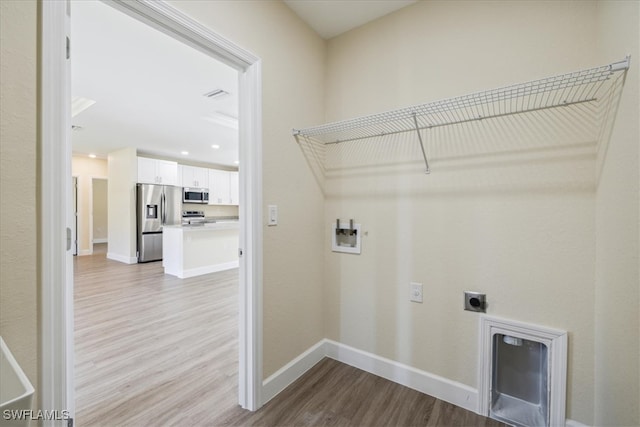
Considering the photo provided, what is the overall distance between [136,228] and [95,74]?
167 inches

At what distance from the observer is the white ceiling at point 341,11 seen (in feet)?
5.91

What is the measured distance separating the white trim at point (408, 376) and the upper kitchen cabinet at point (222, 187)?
668 centimetres

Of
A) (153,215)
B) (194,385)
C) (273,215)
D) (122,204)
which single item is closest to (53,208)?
(273,215)

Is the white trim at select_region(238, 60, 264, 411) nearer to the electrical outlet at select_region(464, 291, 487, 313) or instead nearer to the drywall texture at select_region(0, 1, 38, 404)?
the drywall texture at select_region(0, 1, 38, 404)

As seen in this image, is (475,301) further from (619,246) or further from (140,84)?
(140,84)

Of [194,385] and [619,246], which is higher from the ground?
[619,246]

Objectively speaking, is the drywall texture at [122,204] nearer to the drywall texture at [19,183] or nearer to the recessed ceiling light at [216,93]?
the recessed ceiling light at [216,93]

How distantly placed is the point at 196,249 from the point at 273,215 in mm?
3829

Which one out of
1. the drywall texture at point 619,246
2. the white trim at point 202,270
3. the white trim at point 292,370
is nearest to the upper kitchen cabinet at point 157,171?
the white trim at point 202,270

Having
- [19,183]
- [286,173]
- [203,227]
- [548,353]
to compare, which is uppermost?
[286,173]

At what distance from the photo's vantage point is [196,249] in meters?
4.96

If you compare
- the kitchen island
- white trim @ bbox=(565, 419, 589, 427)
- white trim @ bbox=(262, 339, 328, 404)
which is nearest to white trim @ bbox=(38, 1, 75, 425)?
white trim @ bbox=(262, 339, 328, 404)

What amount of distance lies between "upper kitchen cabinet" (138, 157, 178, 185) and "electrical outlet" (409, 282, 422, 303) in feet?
20.9

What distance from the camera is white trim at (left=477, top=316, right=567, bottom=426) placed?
136cm
